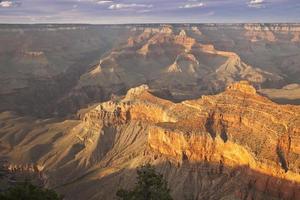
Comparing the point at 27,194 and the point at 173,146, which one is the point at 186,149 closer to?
the point at 173,146

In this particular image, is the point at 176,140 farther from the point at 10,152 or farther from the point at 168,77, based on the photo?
the point at 168,77

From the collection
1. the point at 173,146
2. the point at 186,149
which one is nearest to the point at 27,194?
the point at 186,149

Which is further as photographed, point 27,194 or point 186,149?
point 186,149

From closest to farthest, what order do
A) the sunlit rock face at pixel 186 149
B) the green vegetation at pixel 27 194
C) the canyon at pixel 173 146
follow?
1. the green vegetation at pixel 27 194
2. the sunlit rock face at pixel 186 149
3. the canyon at pixel 173 146

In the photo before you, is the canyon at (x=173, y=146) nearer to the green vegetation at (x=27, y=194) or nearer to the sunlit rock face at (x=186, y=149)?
the sunlit rock face at (x=186, y=149)

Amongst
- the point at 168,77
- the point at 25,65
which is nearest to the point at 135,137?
the point at 168,77

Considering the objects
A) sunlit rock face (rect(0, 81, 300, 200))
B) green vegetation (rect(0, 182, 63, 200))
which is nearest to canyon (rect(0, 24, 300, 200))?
sunlit rock face (rect(0, 81, 300, 200))

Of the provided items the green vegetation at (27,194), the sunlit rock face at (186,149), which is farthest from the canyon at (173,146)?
the green vegetation at (27,194)

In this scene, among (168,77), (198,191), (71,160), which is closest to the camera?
(198,191)
